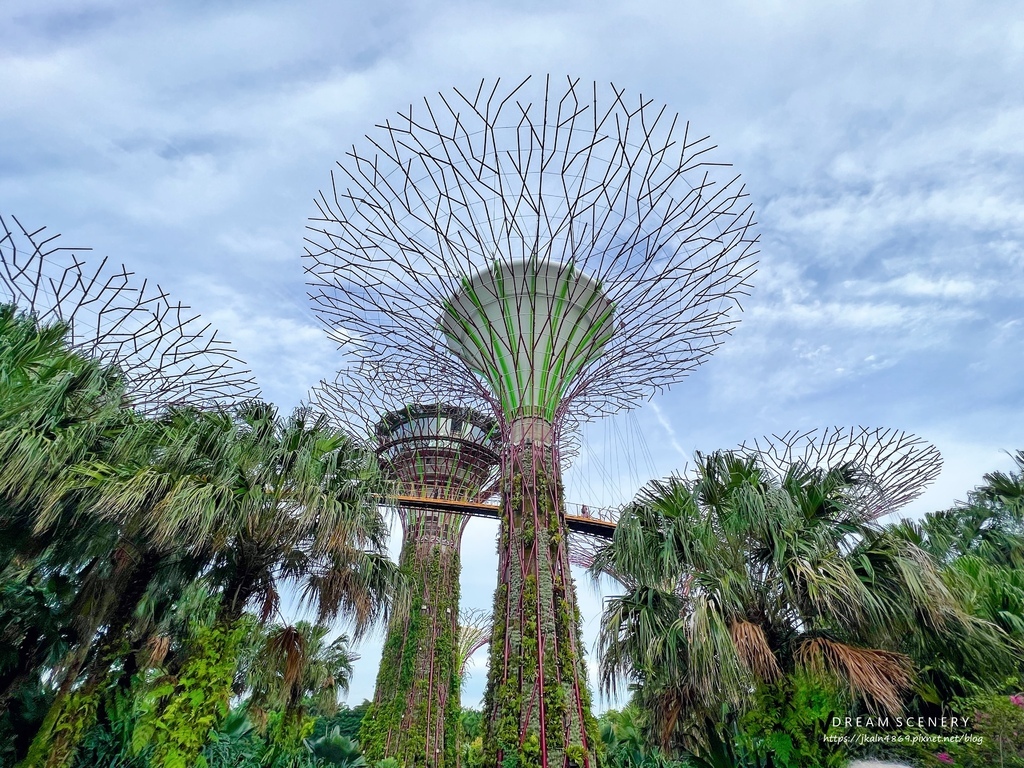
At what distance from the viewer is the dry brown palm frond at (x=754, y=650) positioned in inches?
306

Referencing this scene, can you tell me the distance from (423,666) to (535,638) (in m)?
12.3

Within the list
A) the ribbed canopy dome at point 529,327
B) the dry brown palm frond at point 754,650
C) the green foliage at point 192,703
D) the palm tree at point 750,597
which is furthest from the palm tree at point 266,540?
the dry brown palm frond at point 754,650

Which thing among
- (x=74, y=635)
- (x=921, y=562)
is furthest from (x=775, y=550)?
(x=74, y=635)

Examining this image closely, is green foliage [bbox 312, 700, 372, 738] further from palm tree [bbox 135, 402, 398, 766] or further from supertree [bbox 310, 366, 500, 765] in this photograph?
palm tree [bbox 135, 402, 398, 766]

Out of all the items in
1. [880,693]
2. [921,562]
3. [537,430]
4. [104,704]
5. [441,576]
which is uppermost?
[441,576]

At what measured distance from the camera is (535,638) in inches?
359

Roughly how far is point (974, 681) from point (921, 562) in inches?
109

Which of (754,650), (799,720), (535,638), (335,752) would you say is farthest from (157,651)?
(799,720)

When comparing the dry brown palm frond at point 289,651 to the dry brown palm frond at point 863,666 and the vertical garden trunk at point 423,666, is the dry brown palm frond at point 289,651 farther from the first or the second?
the vertical garden trunk at point 423,666

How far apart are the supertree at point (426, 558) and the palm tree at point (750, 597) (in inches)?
253

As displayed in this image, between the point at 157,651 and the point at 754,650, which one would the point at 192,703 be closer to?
the point at 157,651

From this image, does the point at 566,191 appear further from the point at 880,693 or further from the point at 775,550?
the point at 880,693

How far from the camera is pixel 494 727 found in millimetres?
8734

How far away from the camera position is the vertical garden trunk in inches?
729
